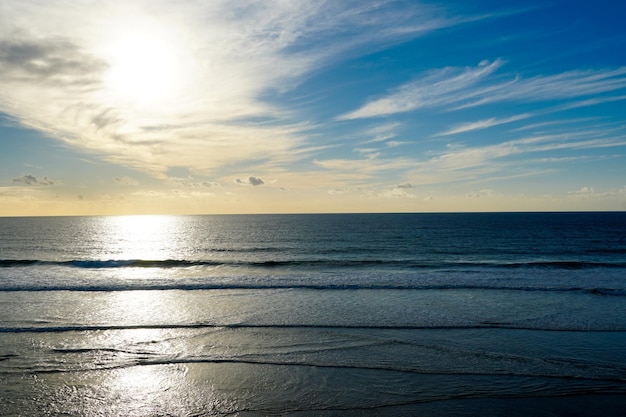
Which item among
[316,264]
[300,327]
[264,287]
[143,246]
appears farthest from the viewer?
[143,246]

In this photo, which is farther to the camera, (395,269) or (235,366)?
(395,269)

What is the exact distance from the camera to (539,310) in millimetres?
18062

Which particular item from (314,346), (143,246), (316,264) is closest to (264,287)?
(314,346)

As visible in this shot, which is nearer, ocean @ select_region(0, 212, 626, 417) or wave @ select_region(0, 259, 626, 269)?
ocean @ select_region(0, 212, 626, 417)

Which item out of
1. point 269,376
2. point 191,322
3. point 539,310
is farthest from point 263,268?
point 269,376

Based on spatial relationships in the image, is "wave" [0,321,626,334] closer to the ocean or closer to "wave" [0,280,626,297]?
the ocean

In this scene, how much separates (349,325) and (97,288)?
55.9 ft

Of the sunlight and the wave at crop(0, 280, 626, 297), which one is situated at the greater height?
the wave at crop(0, 280, 626, 297)

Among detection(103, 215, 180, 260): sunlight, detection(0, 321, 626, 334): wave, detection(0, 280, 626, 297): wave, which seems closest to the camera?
detection(0, 321, 626, 334): wave

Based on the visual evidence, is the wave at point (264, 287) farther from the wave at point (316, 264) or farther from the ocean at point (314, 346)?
the wave at point (316, 264)

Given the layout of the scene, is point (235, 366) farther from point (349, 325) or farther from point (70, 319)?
point (70, 319)

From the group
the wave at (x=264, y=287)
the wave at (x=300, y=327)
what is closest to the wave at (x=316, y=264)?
the wave at (x=264, y=287)

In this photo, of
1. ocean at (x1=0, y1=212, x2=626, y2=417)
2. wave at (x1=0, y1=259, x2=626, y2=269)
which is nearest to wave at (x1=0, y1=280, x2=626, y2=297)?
ocean at (x1=0, y1=212, x2=626, y2=417)

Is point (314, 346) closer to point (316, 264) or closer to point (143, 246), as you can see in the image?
point (316, 264)
